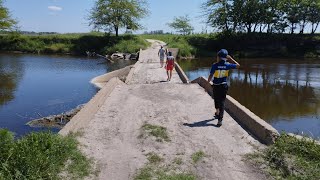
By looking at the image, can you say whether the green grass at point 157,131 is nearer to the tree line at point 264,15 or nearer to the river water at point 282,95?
the river water at point 282,95

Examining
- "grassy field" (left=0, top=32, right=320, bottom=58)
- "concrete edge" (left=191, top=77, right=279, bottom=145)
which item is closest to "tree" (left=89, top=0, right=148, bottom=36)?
"grassy field" (left=0, top=32, right=320, bottom=58)

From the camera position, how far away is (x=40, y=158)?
607 cm

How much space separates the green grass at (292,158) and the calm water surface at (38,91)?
8732 millimetres

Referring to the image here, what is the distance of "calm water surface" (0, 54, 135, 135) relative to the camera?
15.5m

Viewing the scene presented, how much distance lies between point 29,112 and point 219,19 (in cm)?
4021

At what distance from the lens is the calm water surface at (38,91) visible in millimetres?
15531

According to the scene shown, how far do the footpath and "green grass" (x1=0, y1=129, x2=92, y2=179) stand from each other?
14.1 inches

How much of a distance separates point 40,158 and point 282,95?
1768 cm

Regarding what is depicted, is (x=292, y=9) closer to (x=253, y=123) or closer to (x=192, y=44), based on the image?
(x=192, y=44)

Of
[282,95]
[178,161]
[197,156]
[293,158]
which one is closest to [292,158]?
[293,158]

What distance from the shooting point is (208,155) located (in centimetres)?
722

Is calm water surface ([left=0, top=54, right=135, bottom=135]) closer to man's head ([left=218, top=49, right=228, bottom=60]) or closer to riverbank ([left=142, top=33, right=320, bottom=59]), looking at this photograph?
man's head ([left=218, top=49, right=228, bottom=60])

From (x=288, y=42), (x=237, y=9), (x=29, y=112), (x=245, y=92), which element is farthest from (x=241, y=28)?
(x=29, y=112)

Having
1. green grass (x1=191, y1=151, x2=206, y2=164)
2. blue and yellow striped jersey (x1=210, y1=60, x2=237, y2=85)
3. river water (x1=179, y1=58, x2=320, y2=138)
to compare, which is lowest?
river water (x1=179, y1=58, x2=320, y2=138)
